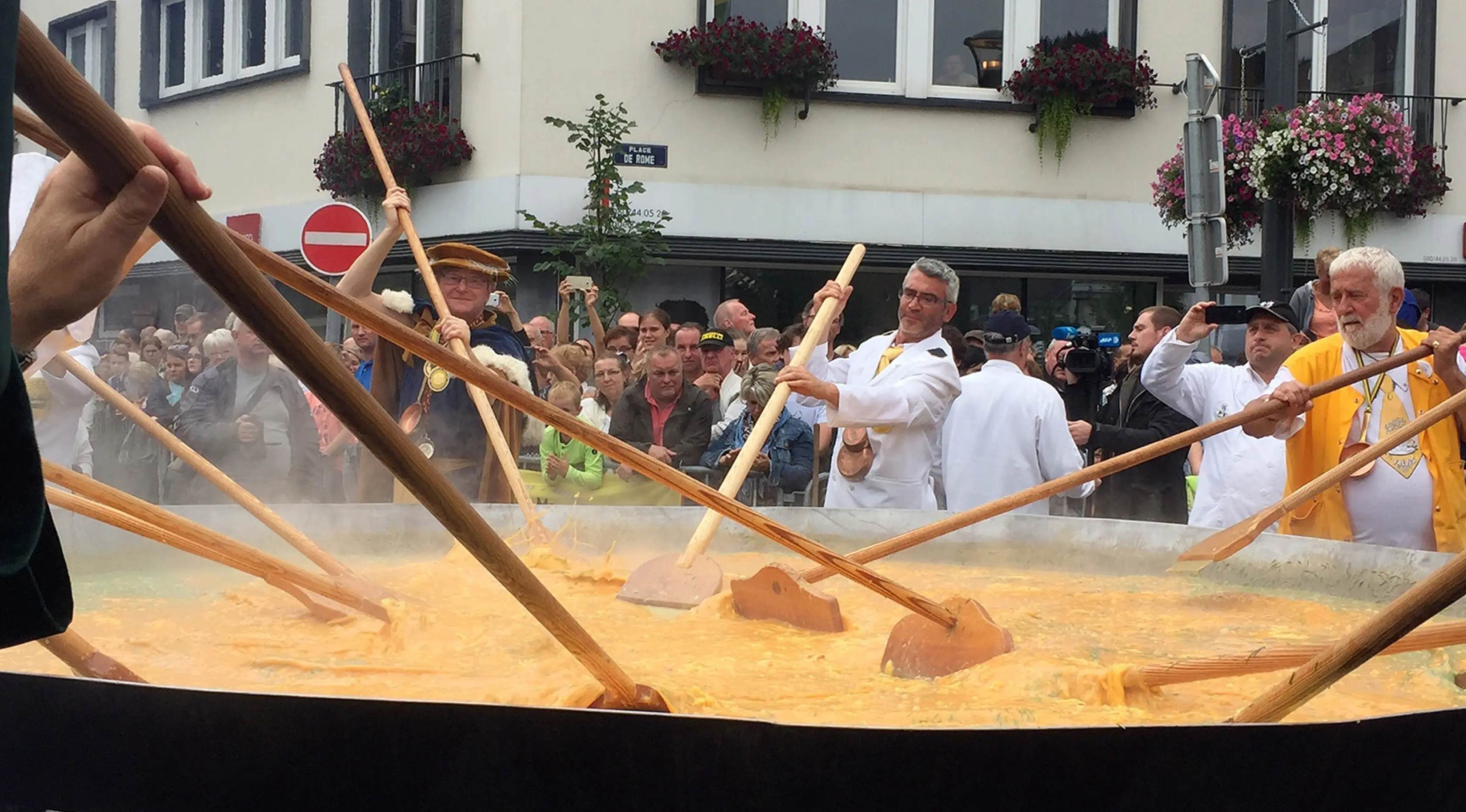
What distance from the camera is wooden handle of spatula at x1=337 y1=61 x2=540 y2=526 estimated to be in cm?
502

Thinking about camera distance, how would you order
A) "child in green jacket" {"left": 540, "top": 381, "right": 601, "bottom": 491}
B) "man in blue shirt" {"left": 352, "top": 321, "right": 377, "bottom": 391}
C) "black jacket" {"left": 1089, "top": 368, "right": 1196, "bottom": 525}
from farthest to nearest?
1. "man in blue shirt" {"left": 352, "top": 321, "right": 377, "bottom": 391}
2. "child in green jacket" {"left": 540, "top": 381, "right": 601, "bottom": 491}
3. "black jacket" {"left": 1089, "top": 368, "right": 1196, "bottom": 525}

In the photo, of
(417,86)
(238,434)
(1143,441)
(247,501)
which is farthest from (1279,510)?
(417,86)

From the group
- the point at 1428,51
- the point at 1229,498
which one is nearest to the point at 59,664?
the point at 1229,498

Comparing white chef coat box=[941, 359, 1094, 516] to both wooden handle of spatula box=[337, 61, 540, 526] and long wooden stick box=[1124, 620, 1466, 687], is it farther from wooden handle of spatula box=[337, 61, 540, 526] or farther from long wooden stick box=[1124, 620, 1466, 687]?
long wooden stick box=[1124, 620, 1466, 687]

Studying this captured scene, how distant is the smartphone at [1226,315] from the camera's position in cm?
584

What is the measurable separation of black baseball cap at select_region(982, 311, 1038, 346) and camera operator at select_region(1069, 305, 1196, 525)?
2.18 feet

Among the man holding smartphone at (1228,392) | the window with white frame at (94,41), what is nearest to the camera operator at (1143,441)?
the man holding smartphone at (1228,392)

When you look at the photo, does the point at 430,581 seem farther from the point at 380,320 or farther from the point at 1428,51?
the point at 1428,51

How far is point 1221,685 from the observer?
10.0ft

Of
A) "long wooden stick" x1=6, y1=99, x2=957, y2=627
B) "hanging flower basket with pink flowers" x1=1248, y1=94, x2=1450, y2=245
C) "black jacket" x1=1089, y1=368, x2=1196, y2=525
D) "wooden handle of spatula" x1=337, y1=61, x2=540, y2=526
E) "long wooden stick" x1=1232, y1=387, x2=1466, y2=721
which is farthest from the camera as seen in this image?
"hanging flower basket with pink flowers" x1=1248, y1=94, x2=1450, y2=245

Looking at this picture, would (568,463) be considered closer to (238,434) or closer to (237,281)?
(238,434)

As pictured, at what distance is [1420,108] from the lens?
Result: 13883mm

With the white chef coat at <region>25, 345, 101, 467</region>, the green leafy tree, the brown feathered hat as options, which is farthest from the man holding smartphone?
the green leafy tree

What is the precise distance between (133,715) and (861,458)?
4.04 m
